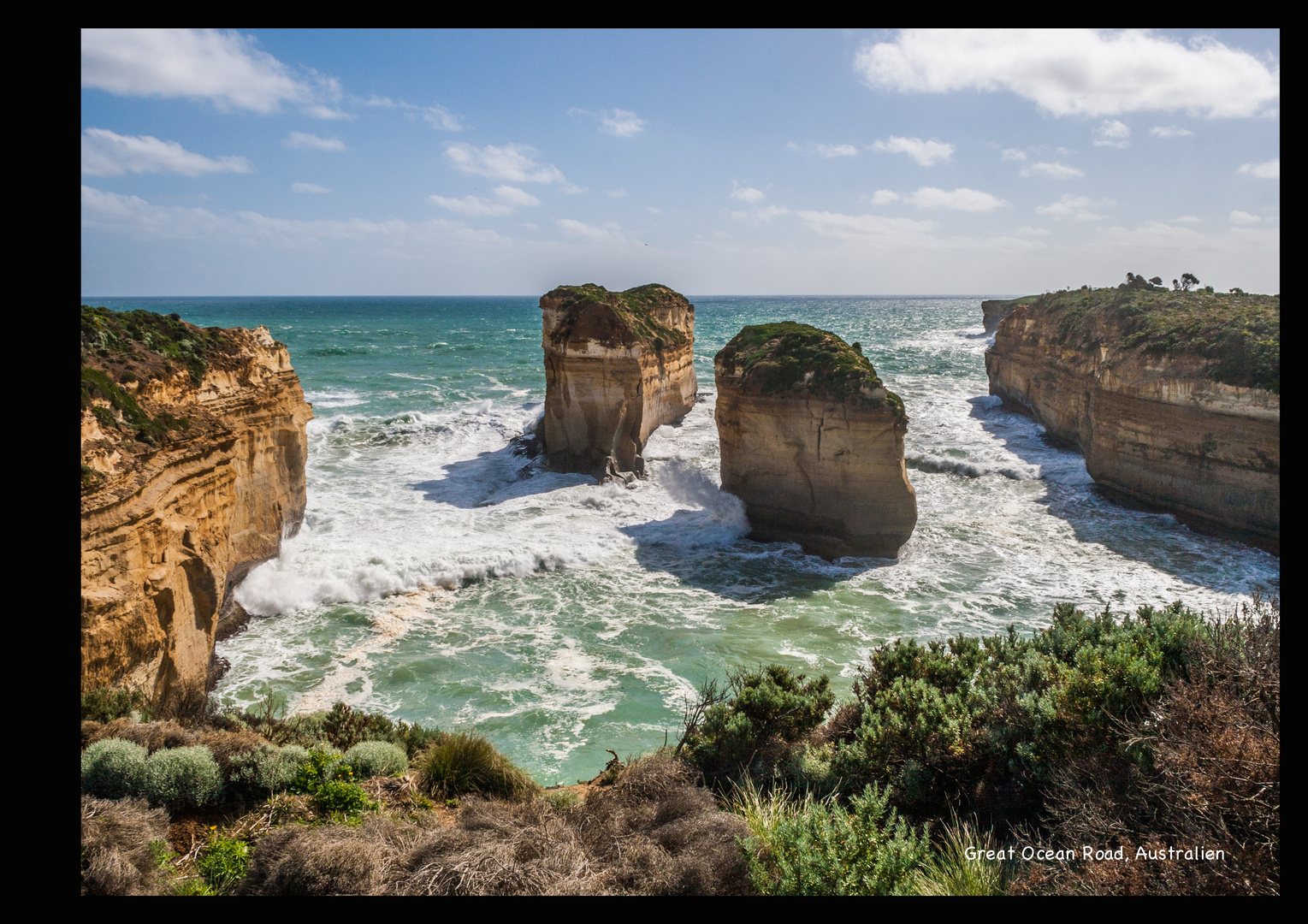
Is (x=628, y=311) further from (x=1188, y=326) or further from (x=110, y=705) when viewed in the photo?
(x=110, y=705)

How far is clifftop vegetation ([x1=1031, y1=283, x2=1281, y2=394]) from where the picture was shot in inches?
690

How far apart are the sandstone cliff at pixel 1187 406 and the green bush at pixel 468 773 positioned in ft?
58.2

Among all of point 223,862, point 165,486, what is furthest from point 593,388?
point 223,862

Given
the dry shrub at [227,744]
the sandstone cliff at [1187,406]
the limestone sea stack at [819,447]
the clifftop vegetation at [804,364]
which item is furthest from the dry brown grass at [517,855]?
the sandstone cliff at [1187,406]

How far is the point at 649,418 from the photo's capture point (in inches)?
1049

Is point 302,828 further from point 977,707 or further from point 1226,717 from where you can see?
point 1226,717

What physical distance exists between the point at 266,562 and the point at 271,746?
9402 millimetres

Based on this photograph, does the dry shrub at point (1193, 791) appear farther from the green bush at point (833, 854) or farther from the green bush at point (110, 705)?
the green bush at point (110, 705)

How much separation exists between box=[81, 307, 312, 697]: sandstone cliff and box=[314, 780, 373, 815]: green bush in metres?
2.79

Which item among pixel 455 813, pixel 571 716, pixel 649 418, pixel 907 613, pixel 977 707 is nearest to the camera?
pixel 455 813

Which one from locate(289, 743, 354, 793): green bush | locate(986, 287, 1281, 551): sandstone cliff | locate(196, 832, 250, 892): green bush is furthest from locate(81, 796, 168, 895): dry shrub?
locate(986, 287, 1281, 551): sandstone cliff

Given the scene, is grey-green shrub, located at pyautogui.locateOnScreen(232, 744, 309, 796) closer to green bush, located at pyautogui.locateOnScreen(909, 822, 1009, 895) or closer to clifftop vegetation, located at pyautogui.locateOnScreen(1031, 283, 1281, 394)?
green bush, located at pyautogui.locateOnScreen(909, 822, 1009, 895)

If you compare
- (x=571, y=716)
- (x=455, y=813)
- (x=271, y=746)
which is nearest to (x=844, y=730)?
(x=455, y=813)

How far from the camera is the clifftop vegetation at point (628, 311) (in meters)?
22.5
